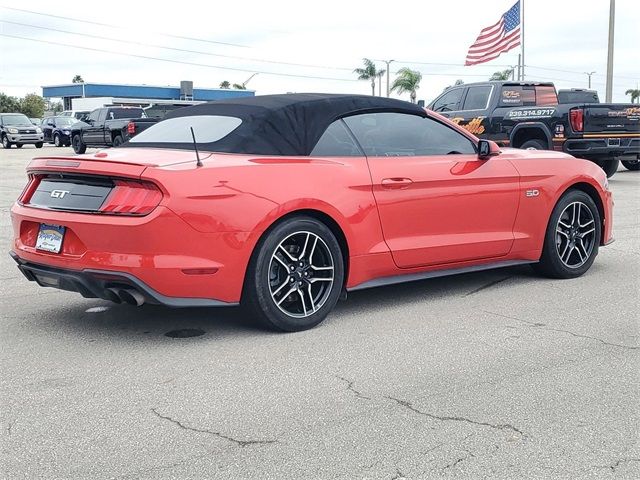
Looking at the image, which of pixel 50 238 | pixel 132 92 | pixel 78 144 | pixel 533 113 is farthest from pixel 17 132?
pixel 132 92

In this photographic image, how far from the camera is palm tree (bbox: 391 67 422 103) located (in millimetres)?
61531

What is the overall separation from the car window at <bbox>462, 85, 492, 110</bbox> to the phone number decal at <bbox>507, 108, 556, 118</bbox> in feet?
2.63

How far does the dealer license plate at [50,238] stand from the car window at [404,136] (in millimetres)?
2110

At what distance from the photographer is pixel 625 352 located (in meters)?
4.90

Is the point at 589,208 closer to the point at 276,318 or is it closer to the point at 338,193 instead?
the point at 338,193

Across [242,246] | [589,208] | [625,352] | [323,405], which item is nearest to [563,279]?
[589,208]

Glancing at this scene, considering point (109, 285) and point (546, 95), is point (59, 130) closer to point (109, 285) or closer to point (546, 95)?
point (546, 95)

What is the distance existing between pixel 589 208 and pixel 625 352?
2.36m

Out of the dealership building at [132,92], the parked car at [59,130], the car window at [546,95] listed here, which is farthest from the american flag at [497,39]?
the dealership building at [132,92]

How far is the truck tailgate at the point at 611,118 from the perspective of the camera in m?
15.2

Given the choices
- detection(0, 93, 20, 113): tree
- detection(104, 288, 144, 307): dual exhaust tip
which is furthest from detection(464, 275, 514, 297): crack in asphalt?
detection(0, 93, 20, 113): tree

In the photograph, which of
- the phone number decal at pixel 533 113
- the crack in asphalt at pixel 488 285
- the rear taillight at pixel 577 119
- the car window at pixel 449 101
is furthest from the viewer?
the car window at pixel 449 101

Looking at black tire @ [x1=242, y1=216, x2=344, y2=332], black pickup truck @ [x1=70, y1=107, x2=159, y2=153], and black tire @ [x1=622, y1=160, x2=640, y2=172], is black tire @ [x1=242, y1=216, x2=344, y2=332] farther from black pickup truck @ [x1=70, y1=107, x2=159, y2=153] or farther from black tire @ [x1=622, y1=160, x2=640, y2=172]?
black pickup truck @ [x1=70, y1=107, x2=159, y2=153]

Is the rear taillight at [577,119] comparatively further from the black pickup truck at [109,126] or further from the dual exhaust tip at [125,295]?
the black pickup truck at [109,126]
